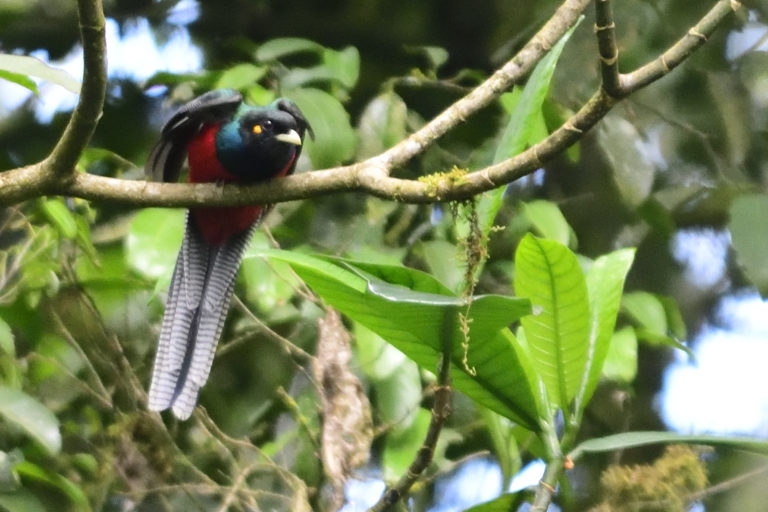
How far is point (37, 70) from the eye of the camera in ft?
5.04

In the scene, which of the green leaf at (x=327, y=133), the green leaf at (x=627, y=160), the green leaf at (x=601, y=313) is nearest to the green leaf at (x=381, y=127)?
the green leaf at (x=327, y=133)

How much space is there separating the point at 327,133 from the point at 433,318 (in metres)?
1.04

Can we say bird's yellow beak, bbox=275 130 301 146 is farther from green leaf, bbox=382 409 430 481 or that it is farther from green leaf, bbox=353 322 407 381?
green leaf, bbox=382 409 430 481

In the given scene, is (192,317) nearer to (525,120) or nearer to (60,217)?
(60,217)

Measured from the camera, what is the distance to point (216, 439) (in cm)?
246

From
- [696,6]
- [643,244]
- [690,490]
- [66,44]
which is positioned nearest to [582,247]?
[643,244]

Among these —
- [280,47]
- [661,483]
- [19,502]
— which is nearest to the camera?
[661,483]

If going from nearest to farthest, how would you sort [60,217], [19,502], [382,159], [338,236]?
[382,159] < [19,502] < [60,217] < [338,236]

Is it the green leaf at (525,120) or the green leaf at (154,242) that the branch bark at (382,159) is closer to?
the green leaf at (525,120)

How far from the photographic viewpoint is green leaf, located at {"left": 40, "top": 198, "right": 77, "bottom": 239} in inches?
90.7

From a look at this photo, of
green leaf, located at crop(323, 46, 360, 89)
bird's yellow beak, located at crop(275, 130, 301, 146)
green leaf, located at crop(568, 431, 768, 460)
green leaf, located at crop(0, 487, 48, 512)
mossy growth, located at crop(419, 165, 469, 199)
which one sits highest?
green leaf, located at crop(323, 46, 360, 89)

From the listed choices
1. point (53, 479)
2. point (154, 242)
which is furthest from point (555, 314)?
point (53, 479)

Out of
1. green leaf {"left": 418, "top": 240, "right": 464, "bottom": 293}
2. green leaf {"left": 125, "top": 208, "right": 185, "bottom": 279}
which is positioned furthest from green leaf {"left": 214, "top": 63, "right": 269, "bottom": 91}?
green leaf {"left": 418, "top": 240, "right": 464, "bottom": 293}

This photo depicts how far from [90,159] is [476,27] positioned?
1.37 metres
